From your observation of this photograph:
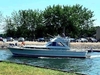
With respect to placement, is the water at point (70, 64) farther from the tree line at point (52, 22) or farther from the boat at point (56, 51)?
the tree line at point (52, 22)

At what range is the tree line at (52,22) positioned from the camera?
4707 inches

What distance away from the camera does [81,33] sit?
12638cm

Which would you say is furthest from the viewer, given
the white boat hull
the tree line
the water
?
the tree line

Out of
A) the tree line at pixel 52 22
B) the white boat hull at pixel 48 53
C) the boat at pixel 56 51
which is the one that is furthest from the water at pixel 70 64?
the tree line at pixel 52 22

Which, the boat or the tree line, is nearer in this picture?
the boat

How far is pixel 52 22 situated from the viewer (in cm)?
12044

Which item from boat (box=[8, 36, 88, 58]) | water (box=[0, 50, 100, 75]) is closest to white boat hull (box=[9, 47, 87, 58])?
boat (box=[8, 36, 88, 58])

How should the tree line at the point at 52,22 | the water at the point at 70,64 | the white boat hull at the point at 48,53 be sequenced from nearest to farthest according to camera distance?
the water at the point at 70,64 < the white boat hull at the point at 48,53 < the tree line at the point at 52,22

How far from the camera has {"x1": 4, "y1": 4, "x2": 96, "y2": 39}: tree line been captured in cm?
11956

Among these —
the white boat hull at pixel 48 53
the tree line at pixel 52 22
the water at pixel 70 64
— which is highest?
the tree line at pixel 52 22

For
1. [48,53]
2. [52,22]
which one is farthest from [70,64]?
[52,22]

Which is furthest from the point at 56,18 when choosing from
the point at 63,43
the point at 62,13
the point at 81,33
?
the point at 63,43

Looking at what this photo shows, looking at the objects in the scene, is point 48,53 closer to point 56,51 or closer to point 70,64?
point 56,51

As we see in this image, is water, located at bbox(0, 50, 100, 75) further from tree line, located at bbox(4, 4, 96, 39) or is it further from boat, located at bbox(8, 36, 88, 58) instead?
tree line, located at bbox(4, 4, 96, 39)
